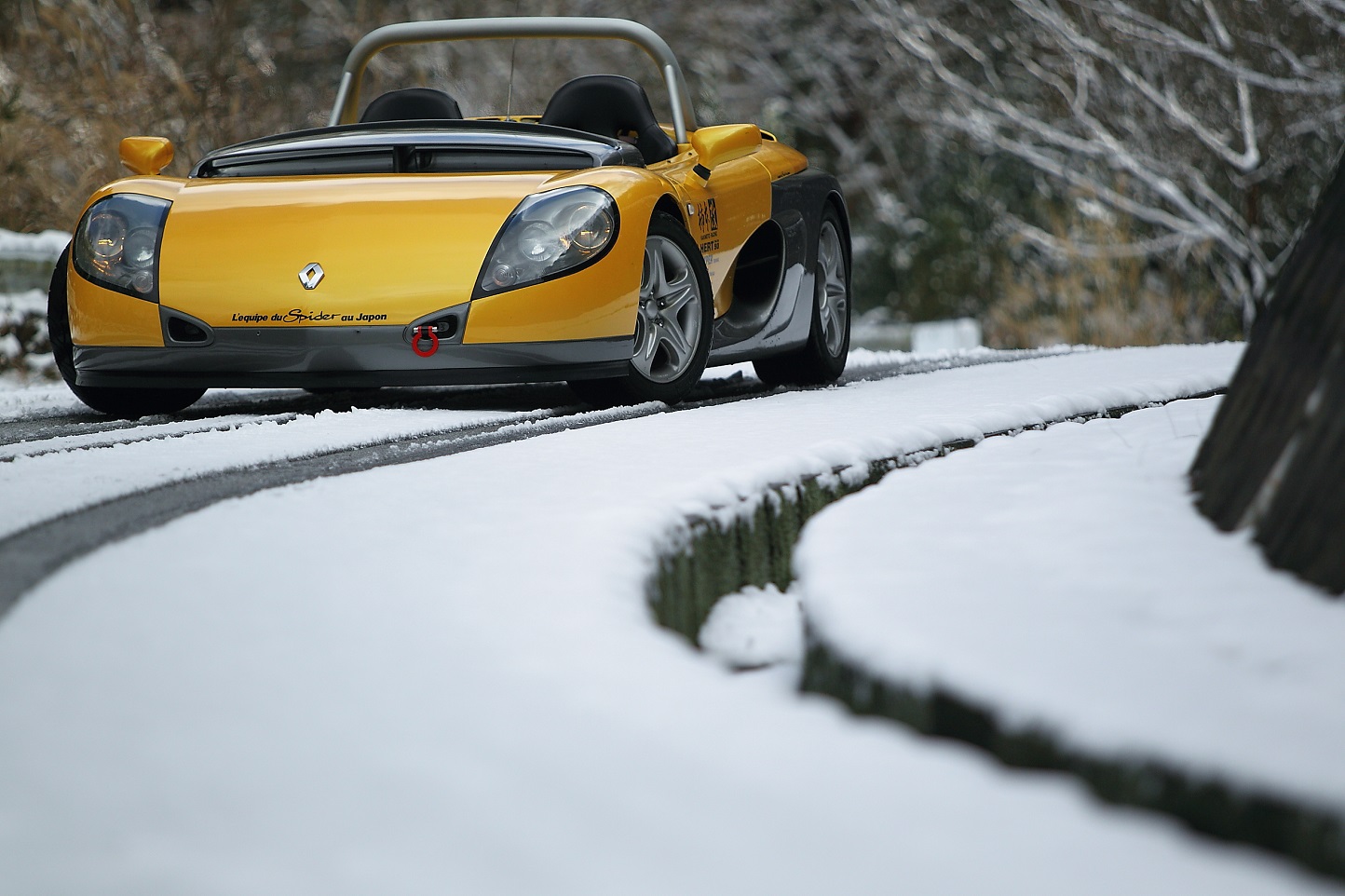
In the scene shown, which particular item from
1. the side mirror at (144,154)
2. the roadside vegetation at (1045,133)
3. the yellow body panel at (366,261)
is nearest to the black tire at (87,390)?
the yellow body panel at (366,261)

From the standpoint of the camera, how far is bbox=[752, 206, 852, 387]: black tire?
6.51 metres

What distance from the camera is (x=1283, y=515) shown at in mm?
2383

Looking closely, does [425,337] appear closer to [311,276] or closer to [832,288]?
[311,276]

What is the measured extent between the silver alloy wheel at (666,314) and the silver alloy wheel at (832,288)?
1387mm

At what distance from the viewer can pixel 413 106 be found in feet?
22.1

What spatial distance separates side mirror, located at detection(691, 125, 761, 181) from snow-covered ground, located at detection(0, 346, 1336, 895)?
3.04 meters

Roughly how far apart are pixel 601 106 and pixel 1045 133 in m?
7.01

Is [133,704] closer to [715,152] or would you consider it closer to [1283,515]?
[1283,515]

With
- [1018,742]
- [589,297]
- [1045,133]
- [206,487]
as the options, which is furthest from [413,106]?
[1045,133]

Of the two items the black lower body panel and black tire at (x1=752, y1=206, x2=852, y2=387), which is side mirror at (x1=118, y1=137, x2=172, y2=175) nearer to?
the black lower body panel

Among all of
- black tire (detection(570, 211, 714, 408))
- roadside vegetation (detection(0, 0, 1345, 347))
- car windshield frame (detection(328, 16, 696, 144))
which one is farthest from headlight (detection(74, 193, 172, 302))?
roadside vegetation (detection(0, 0, 1345, 347))

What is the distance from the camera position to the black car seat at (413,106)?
671cm

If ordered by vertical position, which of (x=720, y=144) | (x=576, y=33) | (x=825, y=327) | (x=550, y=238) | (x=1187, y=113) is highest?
(x=576, y=33)

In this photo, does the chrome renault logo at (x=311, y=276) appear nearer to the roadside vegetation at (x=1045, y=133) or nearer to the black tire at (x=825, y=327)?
the black tire at (x=825, y=327)
